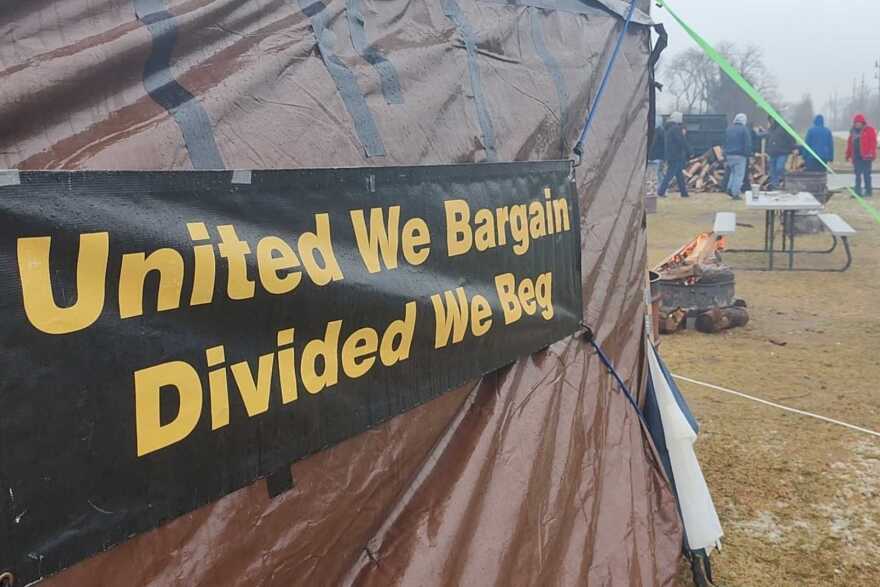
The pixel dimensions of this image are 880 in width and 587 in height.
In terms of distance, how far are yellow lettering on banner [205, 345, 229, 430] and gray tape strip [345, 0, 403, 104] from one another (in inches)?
36.6

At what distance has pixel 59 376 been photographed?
128 centimetres

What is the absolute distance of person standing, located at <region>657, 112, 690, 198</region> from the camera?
1719 centimetres

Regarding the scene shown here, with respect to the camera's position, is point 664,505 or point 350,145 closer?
point 350,145

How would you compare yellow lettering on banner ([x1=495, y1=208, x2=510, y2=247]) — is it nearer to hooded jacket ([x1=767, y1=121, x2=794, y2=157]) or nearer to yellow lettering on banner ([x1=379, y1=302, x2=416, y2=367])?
yellow lettering on banner ([x1=379, y1=302, x2=416, y2=367])

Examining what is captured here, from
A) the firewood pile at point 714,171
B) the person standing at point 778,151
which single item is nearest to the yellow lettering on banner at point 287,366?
the person standing at point 778,151

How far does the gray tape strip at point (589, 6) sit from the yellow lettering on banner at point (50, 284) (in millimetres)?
1754

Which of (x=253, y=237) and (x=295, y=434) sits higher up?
(x=253, y=237)

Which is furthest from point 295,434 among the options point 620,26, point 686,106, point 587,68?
point 686,106

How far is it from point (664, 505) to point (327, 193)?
2204mm

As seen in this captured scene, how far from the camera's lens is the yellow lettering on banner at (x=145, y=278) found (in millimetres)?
1366

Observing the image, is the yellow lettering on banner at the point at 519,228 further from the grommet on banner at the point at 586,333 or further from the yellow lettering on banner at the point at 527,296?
the grommet on banner at the point at 586,333

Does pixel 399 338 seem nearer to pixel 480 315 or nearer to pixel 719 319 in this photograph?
pixel 480 315

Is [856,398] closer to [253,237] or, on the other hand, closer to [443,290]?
[443,290]

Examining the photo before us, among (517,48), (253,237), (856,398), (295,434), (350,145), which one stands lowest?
(856,398)
